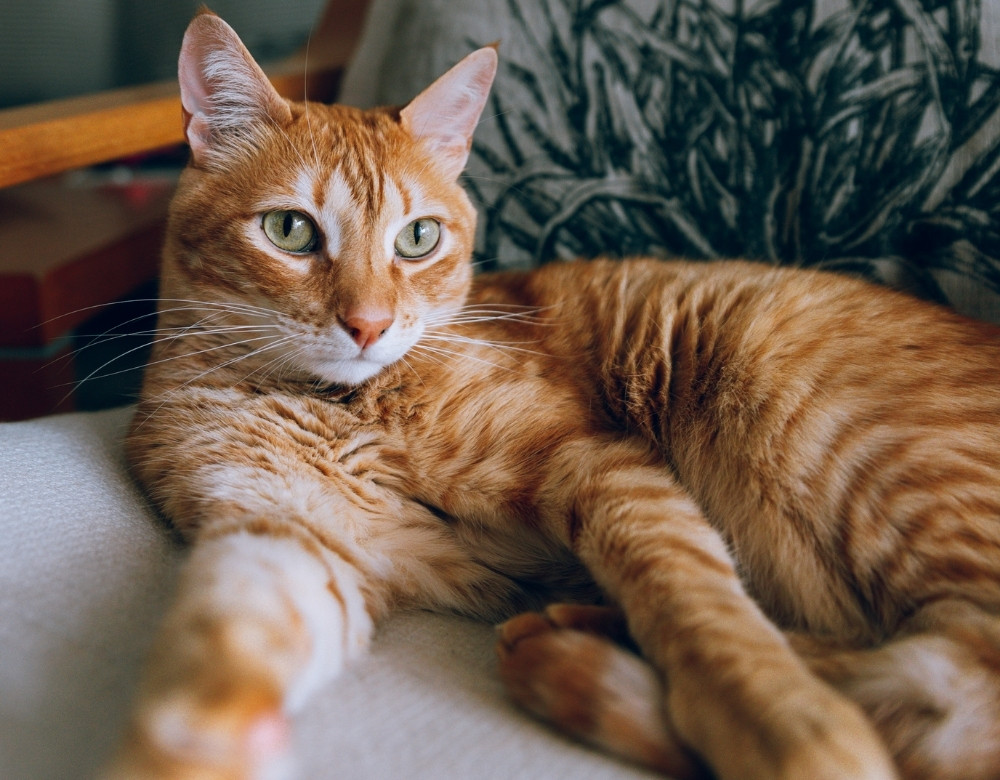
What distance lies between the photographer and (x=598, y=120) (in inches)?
77.5

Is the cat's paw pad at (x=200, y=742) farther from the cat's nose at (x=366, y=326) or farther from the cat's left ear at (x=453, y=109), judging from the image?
the cat's left ear at (x=453, y=109)

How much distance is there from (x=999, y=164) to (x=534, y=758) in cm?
145

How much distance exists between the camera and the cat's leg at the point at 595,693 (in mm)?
898

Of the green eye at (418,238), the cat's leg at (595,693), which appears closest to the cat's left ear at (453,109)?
the green eye at (418,238)

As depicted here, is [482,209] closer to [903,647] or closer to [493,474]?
[493,474]

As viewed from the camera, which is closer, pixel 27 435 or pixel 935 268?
pixel 27 435

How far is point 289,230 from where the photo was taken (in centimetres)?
142

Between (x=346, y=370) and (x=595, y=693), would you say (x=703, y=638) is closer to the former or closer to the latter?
(x=595, y=693)

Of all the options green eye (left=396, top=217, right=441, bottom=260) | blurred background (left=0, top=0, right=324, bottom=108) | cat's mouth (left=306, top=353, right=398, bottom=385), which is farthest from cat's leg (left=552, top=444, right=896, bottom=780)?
blurred background (left=0, top=0, right=324, bottom=108)

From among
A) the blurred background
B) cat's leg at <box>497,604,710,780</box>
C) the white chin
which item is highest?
the blurred background

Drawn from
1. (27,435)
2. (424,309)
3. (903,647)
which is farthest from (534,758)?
(27,435)

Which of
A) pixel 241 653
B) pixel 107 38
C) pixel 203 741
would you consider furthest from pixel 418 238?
pixel 107 38

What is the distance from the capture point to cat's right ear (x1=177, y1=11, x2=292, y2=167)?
1405 mm

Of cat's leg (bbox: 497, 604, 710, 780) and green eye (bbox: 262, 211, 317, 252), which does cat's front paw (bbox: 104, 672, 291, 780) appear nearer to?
cat's leg (bbox: 497, 604, 710, 780)
